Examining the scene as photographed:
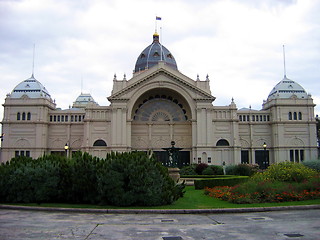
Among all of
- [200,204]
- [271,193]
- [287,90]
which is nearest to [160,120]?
[287,90]

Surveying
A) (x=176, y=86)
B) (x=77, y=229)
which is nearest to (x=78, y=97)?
(x=176, y=86)

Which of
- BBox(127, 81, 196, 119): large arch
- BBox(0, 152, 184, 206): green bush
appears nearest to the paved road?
BBox(0, 152, 184, 206): green bush

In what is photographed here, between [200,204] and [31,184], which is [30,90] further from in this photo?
[200,204]

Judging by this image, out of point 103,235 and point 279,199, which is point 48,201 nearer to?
point 103,235

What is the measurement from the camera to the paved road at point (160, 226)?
1349 centimetres

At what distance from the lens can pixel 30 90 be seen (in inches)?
2886

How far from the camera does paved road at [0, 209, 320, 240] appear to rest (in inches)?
531

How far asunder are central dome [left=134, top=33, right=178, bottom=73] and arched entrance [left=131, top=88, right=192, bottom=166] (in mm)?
16805

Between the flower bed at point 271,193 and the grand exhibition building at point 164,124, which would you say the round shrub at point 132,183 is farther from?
the grand exhibition building at point 164,124

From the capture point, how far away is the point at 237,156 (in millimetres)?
67188

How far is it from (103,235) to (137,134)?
56.6 metres

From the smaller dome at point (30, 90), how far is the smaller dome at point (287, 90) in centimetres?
4834

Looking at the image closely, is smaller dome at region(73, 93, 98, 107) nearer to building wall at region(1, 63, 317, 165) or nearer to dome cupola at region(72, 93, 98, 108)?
dome cupola at region(72, 93, 98, 108)

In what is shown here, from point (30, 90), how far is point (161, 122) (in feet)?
92.0
